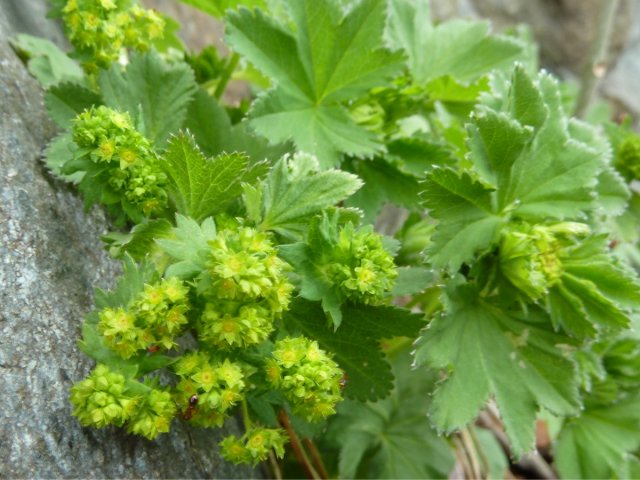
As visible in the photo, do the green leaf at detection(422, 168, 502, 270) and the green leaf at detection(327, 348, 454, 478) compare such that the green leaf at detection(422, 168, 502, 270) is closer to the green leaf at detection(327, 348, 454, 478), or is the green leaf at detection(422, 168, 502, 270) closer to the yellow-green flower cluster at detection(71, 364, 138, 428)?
the green leaf at detection(327, 348, 454, 478)

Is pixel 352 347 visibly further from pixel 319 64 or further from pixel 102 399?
pixel 319 64

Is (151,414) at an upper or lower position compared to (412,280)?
lower

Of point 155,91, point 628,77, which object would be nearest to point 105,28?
point 155,91

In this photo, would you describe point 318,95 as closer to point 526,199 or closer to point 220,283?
point 526,199

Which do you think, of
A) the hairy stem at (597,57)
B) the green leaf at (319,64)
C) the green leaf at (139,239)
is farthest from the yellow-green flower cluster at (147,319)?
the hairy stem at (597,57)

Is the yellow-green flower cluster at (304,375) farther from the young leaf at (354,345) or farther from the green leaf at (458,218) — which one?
the green leaf at (458,218)

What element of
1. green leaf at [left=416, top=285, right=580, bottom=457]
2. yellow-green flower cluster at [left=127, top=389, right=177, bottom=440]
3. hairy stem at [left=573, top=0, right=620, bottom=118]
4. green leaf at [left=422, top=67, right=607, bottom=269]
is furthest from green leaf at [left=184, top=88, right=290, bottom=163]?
hairy stem at [left=573, top=0, right=620, bottom=118]
